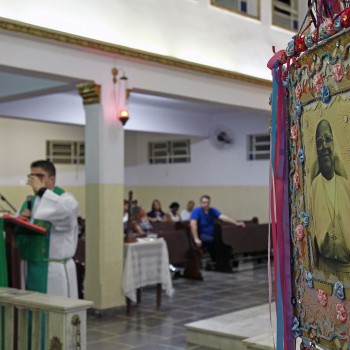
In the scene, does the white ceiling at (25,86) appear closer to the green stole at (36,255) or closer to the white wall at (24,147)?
the green stole at (36,255)

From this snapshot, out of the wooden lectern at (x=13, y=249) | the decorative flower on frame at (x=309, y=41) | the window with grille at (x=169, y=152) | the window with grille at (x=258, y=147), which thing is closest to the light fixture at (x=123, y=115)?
the wooden lectern at (x=13, y=249)

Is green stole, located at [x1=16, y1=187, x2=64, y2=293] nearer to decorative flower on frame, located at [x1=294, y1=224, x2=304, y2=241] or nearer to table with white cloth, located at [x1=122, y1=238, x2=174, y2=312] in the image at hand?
table with white cloth, located at [x1=122, y1=238, x2=174, y2=312]

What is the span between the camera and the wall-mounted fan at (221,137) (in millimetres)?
15547

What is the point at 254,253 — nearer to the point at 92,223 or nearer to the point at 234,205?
the point at 234,205

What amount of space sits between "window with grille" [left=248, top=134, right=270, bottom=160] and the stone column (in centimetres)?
784

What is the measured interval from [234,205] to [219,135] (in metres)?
1.81

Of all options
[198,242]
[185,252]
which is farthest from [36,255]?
[198,242]

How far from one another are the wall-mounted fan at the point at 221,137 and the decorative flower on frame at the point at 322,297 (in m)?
13.7

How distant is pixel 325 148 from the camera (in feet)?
5.90

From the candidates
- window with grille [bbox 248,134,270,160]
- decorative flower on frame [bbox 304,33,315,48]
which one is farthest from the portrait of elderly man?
window with grille [bbox 248,134,270,160]

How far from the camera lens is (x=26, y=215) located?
17.7 ft

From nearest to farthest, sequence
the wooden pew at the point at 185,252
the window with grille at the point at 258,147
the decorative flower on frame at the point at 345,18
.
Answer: the decorative flower on frame at the point at 345,18, the wooden pew at the point at 185,252, the window with grille at the point at 258,147

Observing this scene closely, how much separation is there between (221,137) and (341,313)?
14.0m

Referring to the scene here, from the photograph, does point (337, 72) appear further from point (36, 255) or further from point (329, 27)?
point (36, 255)
